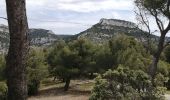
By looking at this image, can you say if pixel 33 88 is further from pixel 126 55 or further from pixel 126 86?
pixel 126 86

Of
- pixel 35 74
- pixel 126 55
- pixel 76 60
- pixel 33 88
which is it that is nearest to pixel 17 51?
pixel 126 55

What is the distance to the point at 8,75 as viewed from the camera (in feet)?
A: 26.3

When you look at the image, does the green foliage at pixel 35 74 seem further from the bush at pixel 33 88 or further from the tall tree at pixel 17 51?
the tall tree at pixel 17 51

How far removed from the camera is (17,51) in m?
7.93

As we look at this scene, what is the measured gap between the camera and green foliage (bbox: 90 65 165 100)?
18266 mm

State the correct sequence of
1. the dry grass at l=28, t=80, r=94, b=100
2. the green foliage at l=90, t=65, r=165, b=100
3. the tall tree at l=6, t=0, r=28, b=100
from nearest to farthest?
the tall tree at l=6, t=0, r=28, b=100
the green foliage at l=90, t=65, r=165, b=100
the dry grass at l=28, t=80, r=94, b=100

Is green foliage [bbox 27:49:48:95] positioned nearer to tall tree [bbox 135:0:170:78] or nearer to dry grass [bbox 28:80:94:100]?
dry grass [bbox 28:80:94:100]

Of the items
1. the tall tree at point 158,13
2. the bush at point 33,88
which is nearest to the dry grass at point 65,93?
the bush at point 33,88

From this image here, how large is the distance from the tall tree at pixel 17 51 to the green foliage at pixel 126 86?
1043cm

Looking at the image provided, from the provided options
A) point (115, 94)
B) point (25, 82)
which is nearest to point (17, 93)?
point (25, 82)

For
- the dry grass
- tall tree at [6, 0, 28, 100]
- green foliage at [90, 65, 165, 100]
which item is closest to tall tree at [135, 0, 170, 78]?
green foliage at [90, 65, 165, 100]

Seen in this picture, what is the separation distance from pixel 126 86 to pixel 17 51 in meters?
10.9

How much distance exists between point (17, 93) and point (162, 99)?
38.6ft

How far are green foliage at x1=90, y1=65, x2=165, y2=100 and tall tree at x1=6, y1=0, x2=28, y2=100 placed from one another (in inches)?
411
